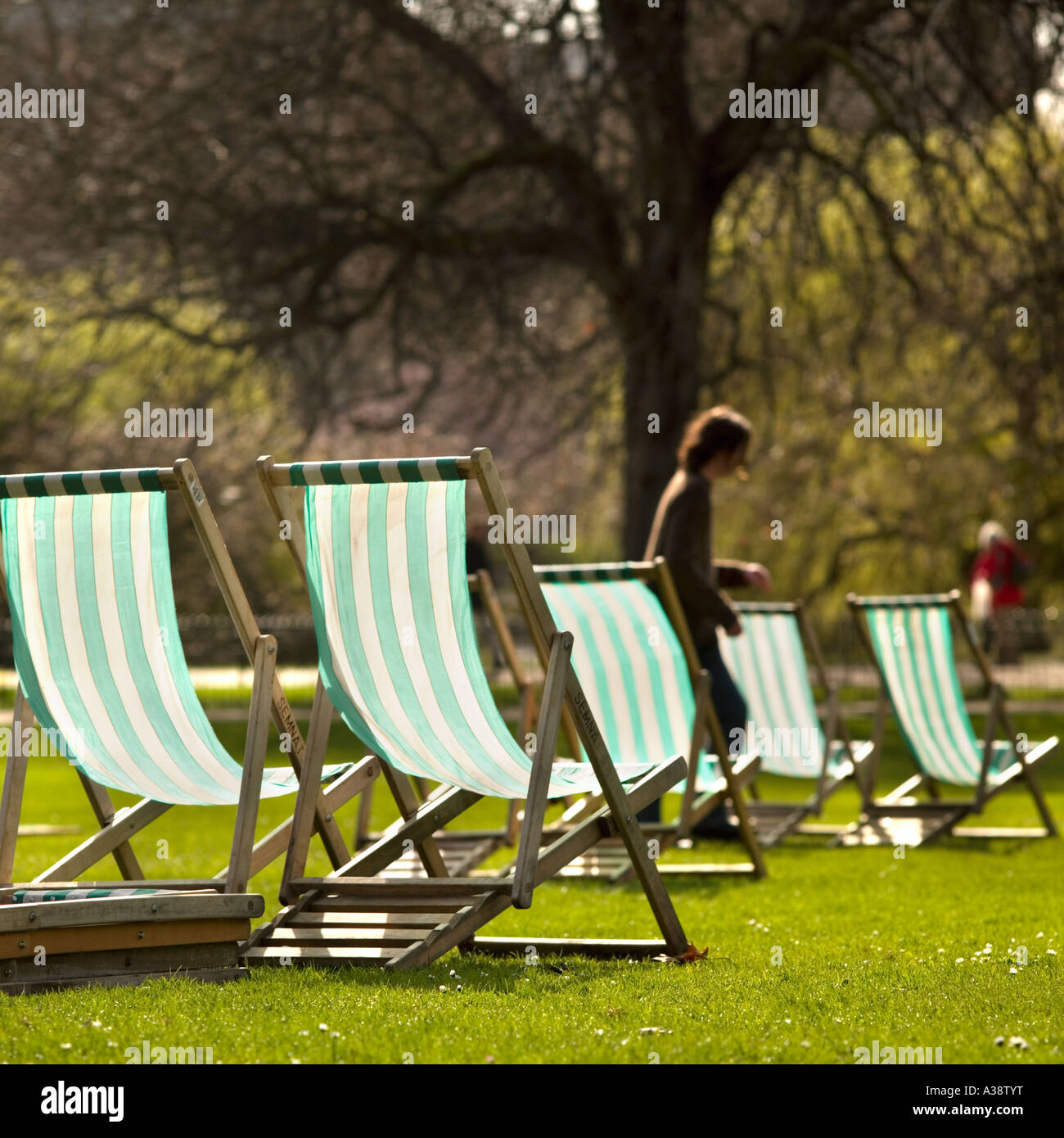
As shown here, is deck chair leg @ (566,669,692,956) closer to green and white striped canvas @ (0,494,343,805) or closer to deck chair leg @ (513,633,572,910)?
deck chair leg @ (513,633,572,910)

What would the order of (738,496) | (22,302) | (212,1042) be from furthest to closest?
(738,496) → (22,302) → (212,1042)

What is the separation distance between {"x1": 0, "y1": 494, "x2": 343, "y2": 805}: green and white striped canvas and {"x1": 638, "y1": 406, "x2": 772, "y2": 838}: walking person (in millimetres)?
3397

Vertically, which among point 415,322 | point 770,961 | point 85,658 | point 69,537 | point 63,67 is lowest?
point 770,961

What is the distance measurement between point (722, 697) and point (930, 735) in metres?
1.31

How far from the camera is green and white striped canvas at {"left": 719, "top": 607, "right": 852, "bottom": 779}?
898 centimetres

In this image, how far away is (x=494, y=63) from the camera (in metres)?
15.3

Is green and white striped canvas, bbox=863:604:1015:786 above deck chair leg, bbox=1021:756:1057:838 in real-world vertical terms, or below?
above

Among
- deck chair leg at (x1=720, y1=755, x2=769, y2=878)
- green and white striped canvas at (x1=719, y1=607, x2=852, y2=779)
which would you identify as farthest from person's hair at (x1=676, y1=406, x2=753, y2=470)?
deck chair leg at (x1=720, y1=755, x2=769, y2=878)

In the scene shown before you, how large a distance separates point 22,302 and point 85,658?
1084 centimetres

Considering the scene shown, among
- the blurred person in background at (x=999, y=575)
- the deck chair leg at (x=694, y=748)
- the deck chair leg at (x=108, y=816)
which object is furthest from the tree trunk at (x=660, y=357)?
the deck chair leg at (x=108, y=816)

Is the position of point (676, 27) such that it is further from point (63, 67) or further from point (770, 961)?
point (770, 961)

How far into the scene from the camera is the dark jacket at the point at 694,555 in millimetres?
8039
